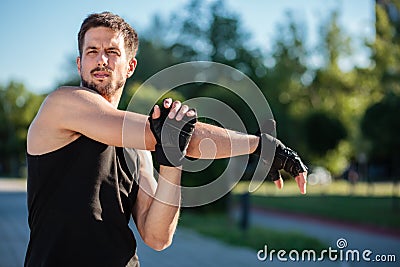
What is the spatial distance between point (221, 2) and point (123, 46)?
5733 cm

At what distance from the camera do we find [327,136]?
28391mm

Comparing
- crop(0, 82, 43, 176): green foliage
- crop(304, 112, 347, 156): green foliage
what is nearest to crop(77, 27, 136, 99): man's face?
crop(304, 112, 347, 156): green foliage

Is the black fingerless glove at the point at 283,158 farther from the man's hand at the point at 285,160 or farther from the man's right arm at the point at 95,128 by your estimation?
the man's right arm at the point at 95,128

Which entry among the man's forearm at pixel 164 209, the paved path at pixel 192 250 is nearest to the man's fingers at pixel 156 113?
the man's forearm at pixel 164 209

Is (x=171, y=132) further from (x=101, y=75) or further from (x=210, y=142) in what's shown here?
(x=101, y=75)

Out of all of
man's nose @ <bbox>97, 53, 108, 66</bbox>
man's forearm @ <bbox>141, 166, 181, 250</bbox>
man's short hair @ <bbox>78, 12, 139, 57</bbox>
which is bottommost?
man's forearm @ <bbox>141, 166, 181, 250</bbox>

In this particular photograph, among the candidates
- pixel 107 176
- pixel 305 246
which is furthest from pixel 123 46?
pixel 305 246

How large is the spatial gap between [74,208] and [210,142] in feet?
1.53

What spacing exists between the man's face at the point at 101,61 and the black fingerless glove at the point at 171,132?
26cm

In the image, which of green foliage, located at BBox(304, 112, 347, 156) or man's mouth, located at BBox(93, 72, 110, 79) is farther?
green foliage, located at BBox(304, 112, 347, 156)

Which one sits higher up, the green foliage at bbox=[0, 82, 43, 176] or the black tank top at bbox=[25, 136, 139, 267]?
the green foliage at bbox=[0, 82, 43, 176]

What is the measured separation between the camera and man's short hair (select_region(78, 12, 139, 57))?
213 cm

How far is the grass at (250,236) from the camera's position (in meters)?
11.4

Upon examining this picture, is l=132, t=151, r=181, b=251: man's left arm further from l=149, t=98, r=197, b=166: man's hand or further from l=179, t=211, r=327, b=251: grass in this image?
l=179, t=211, r=327, b=251: grass
